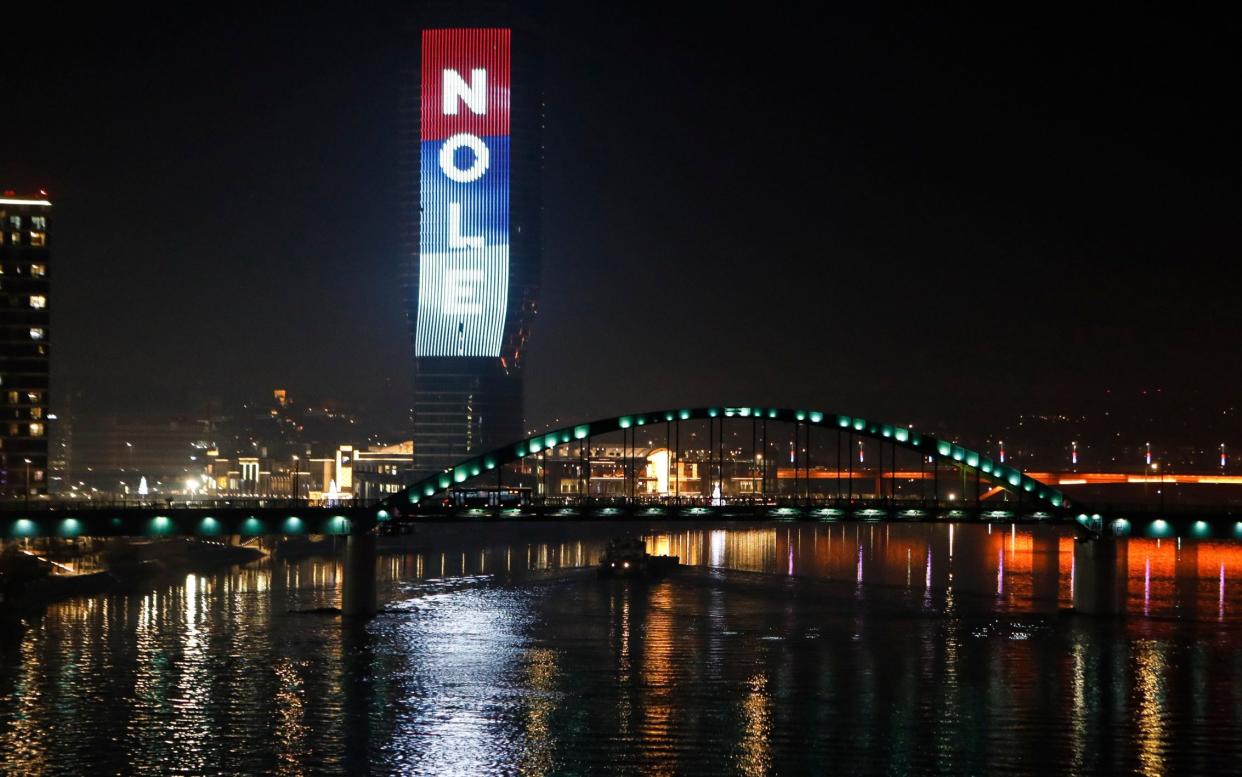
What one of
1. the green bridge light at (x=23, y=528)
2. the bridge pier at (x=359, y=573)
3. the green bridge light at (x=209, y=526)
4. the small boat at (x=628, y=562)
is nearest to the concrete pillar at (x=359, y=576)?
the bridge pier at (x=359, y=573)

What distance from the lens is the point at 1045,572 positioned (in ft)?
398

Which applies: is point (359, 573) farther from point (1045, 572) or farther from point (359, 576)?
point (1045, 572)

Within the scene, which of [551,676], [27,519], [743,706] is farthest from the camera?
[27,519]

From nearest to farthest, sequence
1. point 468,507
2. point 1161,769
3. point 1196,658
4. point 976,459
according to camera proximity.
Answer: point 1161,769 < point 1196,658 < point 468,507 < point 976,459

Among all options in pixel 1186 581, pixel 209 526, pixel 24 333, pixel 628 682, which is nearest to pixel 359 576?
pixel 209 526

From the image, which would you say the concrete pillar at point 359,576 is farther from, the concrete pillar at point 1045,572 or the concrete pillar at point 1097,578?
the concrete pillar at point 1097,578

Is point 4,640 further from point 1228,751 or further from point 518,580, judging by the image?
point 1228,751

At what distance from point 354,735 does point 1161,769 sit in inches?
1000

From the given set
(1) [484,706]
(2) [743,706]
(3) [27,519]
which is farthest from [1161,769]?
(3) [27,519]

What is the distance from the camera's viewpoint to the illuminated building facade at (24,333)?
128000 mm

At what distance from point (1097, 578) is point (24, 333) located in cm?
8975

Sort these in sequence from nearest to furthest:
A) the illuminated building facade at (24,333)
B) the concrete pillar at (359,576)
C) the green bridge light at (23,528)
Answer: the green bridge light at (23,528), the concrete pillar at (359,576), the illuminated building facade at (24,333)

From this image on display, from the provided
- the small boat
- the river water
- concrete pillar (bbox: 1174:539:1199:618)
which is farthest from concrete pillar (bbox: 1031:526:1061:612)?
the small boat

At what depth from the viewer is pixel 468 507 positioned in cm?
9231
